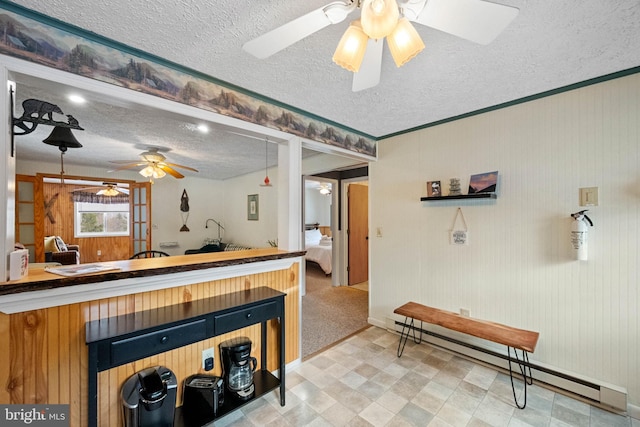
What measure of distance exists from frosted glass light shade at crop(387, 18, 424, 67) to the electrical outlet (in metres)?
2.16

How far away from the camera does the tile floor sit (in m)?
1.73

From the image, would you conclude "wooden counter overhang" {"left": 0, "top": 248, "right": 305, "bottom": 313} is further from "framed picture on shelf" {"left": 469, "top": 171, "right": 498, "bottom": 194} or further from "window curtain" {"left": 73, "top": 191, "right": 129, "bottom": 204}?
"window curtain" {"left": 73, "top": 191, "right": 129, "bottom": 204}

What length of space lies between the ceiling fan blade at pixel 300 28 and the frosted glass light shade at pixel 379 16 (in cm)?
7

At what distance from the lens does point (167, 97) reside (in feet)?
5.44

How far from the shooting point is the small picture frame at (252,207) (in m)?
5.68

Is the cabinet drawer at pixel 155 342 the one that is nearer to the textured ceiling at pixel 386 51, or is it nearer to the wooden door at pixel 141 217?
the textured ceiling at pixel 386 51

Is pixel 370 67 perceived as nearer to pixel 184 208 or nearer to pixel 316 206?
pixel 184 208

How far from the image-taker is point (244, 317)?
1728mm

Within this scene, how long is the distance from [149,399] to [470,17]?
2.32 meters

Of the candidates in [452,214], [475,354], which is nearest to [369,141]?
[452,214]

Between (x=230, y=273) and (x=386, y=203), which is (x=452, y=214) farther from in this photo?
(x=230, y=273)

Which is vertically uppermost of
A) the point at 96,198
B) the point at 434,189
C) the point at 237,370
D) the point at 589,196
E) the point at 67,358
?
the point at 96,198

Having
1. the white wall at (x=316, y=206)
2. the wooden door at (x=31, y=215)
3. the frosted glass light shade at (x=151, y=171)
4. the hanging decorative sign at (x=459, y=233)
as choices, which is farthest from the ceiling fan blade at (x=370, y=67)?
the white wall at (x=316, y=206)

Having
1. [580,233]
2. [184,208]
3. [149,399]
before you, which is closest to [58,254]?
[184,208]
